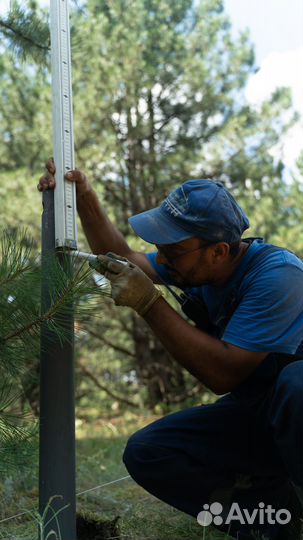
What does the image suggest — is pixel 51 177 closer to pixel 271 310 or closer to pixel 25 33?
pixel 271 310

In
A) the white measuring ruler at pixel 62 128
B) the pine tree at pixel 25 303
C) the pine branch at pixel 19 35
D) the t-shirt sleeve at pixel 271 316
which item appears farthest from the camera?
the pine branch at pixel 19 35

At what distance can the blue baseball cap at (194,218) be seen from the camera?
178cm

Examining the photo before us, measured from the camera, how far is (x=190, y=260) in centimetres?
181

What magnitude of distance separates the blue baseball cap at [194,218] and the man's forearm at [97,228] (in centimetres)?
29

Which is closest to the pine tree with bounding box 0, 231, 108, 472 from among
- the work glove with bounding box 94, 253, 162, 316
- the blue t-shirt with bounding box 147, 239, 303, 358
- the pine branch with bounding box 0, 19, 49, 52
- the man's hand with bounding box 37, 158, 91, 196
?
the work glove with bounding box 94, 253, 162, 316

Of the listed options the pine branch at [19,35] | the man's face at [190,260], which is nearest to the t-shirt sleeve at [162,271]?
the man's face at [190,260]

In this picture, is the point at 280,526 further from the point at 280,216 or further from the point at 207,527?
the point at 280,216

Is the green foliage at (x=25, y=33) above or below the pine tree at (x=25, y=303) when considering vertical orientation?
above

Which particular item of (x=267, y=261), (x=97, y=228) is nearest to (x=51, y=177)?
(x=97, y=228)

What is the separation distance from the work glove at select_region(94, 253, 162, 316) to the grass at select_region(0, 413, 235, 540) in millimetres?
697

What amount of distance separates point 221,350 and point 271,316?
6.4 inches

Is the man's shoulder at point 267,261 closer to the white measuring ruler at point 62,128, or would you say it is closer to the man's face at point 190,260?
the man's face at point 190,260

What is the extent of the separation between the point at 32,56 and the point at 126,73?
2.40 m

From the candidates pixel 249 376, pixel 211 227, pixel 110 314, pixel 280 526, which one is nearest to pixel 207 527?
pixel 280 526
